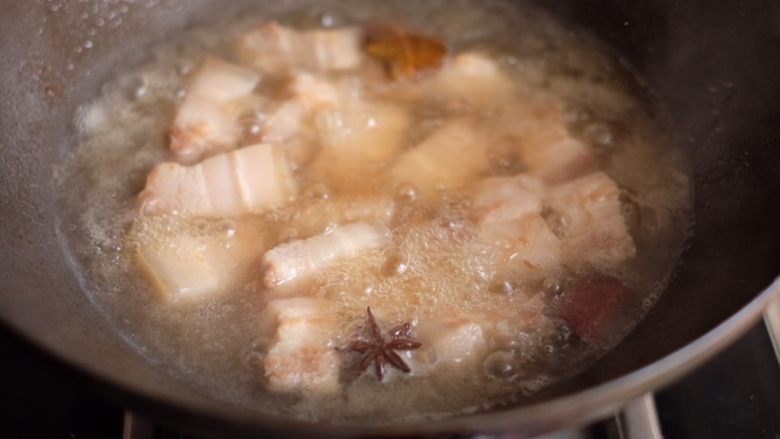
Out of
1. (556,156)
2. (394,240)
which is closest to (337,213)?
(394,240)

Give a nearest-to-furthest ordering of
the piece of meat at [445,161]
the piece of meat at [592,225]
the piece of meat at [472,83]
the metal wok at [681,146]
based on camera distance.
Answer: the metal wok at [681,146], the piece of meat at [592,225], the piece of meat at [445,161], the piece of meat at [472,83]

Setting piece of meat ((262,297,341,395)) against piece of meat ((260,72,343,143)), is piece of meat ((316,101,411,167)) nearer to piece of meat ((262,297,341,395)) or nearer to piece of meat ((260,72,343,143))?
piece of meat ((260,72,343,143))

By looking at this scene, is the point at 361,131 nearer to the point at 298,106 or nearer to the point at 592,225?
the point at 298,106

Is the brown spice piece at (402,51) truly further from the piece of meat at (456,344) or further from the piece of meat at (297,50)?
the piece of meat at (456,344)

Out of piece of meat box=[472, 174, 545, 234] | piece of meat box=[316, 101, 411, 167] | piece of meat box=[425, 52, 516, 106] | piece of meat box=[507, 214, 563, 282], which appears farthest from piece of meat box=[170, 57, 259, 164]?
piece of meat box=[507, 214, 563, 282]

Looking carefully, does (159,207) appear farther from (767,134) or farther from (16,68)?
(767,134)

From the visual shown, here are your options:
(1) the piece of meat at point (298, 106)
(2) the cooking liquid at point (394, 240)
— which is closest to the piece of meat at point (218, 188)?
(2) the cooking liquid at point (394, 240)
